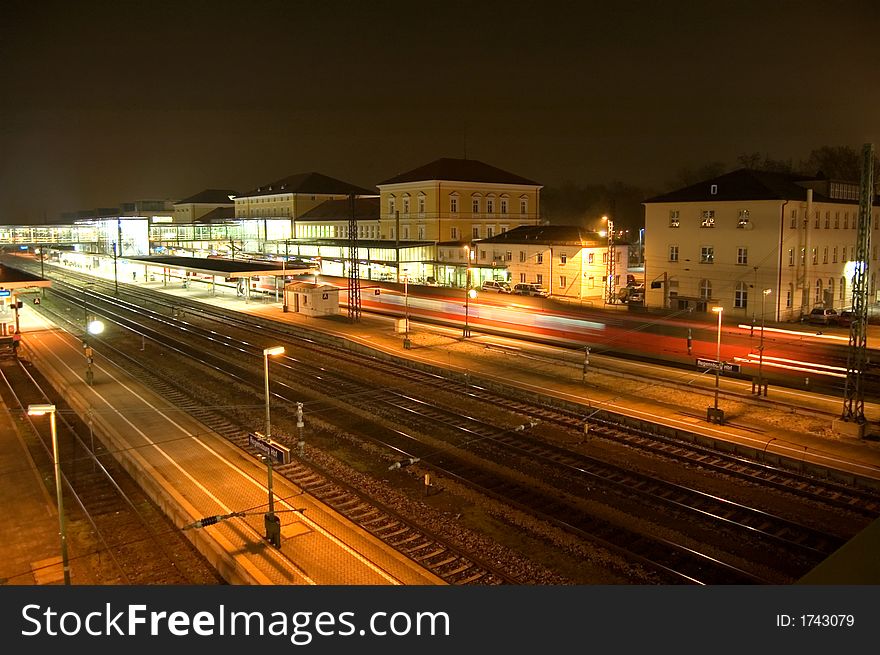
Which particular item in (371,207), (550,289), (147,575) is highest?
(371,207)

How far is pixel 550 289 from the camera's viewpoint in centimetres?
4947

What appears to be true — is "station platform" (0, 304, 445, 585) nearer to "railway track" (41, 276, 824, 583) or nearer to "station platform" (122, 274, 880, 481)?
"railway track" (41, 276, 824, 583)

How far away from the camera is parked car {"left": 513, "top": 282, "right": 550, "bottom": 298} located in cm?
4816

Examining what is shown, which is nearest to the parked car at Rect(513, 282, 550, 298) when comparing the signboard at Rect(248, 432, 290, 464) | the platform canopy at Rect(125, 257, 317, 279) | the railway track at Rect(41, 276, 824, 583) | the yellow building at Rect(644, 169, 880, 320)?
the yellow building at Rect(644, 169, 880, 320)

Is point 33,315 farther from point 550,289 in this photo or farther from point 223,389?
point 550,289

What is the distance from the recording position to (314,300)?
140ft

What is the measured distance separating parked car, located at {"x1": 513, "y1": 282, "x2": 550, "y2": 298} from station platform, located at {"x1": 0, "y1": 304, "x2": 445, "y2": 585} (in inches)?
1186

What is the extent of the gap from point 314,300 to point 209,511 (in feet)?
95.8

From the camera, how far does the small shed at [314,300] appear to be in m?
42.5

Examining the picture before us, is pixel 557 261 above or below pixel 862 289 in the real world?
above

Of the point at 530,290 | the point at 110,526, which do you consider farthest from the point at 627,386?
the point at 530,290

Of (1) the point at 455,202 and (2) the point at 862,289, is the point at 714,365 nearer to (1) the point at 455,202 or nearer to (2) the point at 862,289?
(2) the point at 862,289

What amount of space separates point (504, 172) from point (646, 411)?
51.8 meters

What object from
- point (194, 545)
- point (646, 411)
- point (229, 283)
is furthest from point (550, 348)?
point (229, 283)
